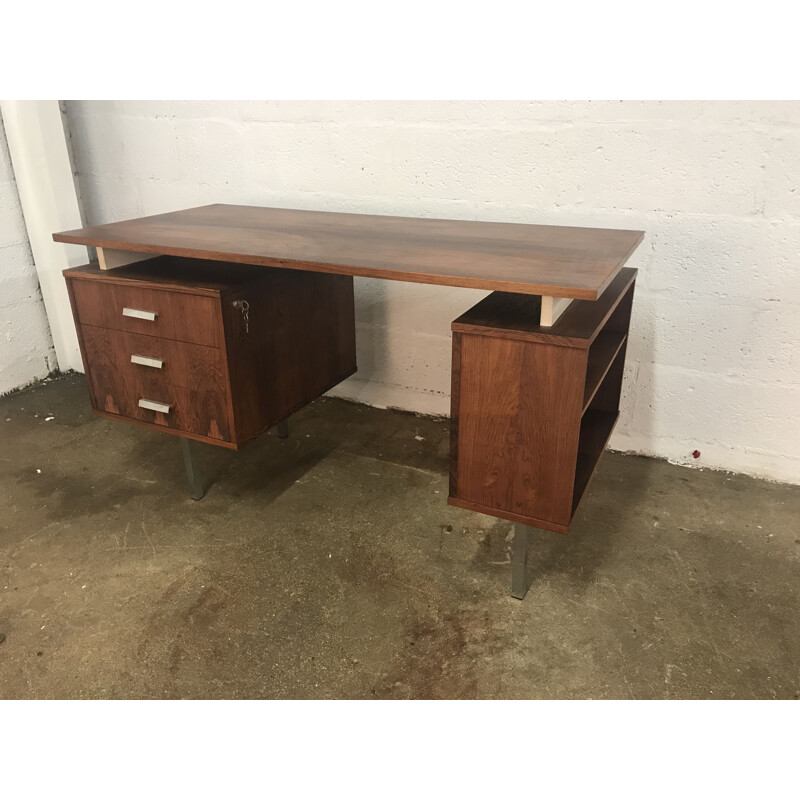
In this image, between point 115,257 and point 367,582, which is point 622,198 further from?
point 115,257

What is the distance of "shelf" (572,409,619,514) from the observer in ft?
→ 4.97

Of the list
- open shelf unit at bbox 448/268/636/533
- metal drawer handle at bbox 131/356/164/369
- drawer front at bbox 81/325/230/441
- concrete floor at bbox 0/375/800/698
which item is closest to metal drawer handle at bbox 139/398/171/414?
drawer front at bbox 81/325/230/441

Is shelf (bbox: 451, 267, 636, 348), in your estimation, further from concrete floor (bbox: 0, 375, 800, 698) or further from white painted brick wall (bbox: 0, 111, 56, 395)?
white painted brick wall (bbox: 0, 111, 56, 395)

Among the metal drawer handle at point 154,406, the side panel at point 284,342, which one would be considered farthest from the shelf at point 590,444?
the metal drawer handle at point 154,406

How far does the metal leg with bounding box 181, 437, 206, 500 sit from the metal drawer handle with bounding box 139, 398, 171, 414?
0.42 ft

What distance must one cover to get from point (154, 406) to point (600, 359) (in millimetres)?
1154

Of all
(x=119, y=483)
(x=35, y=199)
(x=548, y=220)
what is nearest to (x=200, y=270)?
(x=119, y=483)

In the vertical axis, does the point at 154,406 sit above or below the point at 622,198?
below

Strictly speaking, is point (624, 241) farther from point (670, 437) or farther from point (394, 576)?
point (394, 576)

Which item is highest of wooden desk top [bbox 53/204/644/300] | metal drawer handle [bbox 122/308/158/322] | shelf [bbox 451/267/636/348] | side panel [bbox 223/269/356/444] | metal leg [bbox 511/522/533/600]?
wooden desk top [bbox 53/204/644/300]

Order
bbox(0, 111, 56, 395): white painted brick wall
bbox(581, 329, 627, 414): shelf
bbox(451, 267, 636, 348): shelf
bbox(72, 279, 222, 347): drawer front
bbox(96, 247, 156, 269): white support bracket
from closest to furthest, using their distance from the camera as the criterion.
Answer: bbox(451, 267, 636, 348): shelf → bbox(581, 329, 627, 414): shelf → bbox(72, 279, 222, 347): drawer front → bbox(96, 247, 156, 269): white support bracket → bbox(0, 111, 56, 395): white painted brick wall

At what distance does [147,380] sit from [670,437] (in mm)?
1574

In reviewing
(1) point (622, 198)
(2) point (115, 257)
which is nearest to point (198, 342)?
(2) point (115, 257)

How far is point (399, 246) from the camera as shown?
5.16 ft
